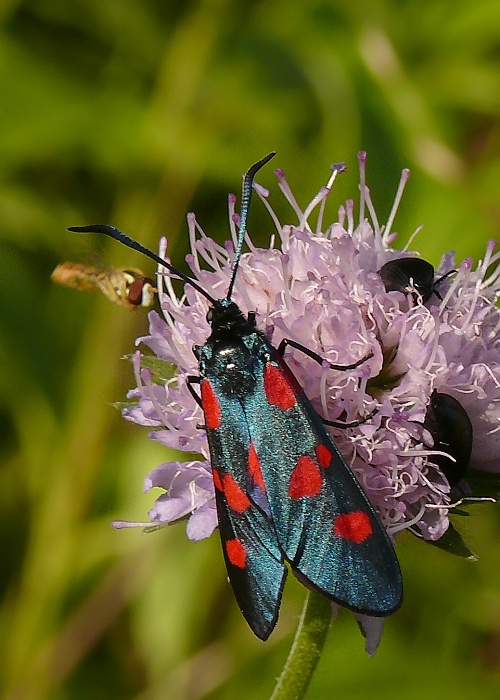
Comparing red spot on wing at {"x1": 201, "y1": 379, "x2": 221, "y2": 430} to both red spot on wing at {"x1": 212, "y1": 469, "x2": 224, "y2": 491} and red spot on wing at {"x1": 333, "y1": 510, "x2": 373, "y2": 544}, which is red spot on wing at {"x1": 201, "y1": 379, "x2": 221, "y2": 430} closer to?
red spot on wing at {"x1": 212, "y1": 469, "x2": 224, "y2": 491}

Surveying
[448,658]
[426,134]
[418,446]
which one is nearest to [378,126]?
[426,134]

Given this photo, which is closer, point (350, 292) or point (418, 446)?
point (418, 446)

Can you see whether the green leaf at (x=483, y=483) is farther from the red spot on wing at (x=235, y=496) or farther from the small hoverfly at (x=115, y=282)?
the small hoverfly at (x=115, y=282)

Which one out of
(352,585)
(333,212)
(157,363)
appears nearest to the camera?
(352,585)

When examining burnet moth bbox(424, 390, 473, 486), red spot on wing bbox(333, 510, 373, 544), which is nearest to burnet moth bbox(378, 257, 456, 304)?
burnet moth bbox(424, 390, 473, 486)

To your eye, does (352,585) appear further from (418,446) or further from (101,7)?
(101,7)

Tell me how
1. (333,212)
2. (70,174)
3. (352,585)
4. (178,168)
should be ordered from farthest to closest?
(70,174) → (178,168) → (333,212) → (352,585)

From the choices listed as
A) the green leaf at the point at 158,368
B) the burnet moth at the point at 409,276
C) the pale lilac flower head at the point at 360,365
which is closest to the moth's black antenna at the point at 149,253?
the pale lilac flower head at the point at 360,365

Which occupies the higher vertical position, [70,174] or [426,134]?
[426,134]
